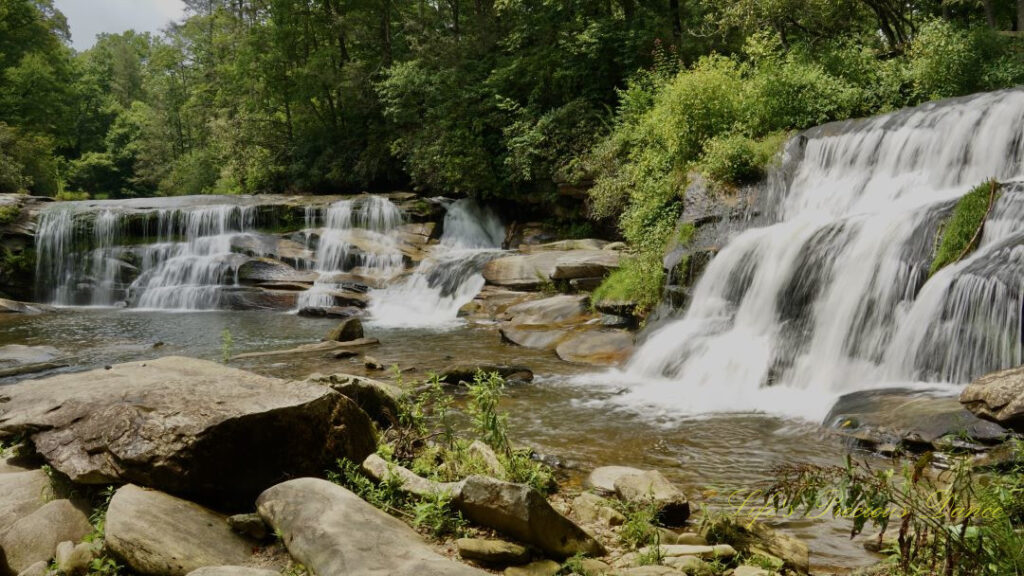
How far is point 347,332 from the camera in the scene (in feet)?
44.4

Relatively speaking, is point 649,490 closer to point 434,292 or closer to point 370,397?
point 370,397

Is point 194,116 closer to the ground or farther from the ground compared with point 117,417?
farther from the ground

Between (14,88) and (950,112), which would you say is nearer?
(950,112)

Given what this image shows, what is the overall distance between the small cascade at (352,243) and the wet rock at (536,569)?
16.9 m

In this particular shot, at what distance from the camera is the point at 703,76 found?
14.2 m

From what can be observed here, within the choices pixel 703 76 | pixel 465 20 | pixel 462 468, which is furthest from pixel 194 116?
pixel 462 468

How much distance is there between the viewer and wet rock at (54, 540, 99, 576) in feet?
11.6

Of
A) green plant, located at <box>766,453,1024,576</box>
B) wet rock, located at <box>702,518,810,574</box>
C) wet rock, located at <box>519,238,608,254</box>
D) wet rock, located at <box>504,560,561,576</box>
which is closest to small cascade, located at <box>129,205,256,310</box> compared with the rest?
wet rock, located at <box>519,238,608,254</box>

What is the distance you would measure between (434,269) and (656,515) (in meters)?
16.3

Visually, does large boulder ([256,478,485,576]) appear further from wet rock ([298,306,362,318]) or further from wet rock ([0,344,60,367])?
wet rock ([298,306,362,318])

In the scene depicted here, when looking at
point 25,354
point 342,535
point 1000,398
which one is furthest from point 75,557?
point 25,354

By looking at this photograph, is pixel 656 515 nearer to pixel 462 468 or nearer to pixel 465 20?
pixel 462 468

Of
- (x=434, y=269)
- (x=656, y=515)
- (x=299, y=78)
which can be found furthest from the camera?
(x=299, y=78)

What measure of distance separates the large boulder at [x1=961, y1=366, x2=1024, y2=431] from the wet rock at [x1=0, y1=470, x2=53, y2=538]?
21.8ft
